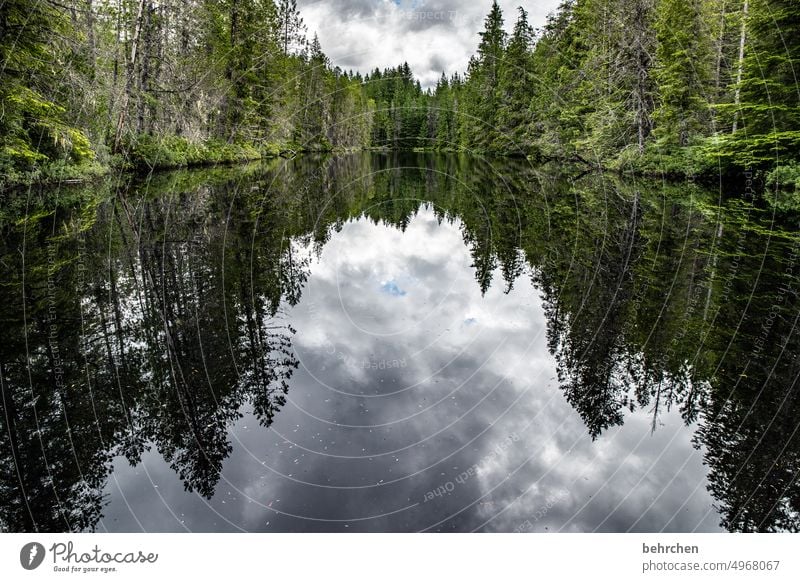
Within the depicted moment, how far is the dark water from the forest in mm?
7515

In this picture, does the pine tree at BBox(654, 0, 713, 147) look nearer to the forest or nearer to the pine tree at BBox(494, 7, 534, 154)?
the forest

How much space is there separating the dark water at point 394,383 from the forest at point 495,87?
24.7ft

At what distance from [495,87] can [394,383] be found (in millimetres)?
51251

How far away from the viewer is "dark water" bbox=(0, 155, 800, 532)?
3859 mm

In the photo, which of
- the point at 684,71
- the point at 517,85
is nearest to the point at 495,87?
the point at 517,85

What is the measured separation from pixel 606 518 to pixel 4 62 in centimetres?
1864

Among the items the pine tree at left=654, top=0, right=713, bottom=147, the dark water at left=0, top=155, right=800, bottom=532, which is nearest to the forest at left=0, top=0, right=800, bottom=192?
the pine tree at left=654, top=0, right=713, bottom=147

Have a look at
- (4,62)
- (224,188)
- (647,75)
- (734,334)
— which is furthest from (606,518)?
(647,75)

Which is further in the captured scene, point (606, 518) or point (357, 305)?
point (357, 305)

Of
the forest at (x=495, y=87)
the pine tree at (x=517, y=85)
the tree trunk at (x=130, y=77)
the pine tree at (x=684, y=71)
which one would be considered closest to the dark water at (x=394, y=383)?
the forest at (x=495, y=87)

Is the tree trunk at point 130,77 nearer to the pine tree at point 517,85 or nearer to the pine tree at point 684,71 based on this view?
the pine tree at point 684,71

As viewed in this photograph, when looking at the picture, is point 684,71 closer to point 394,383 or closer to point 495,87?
point 394,383
